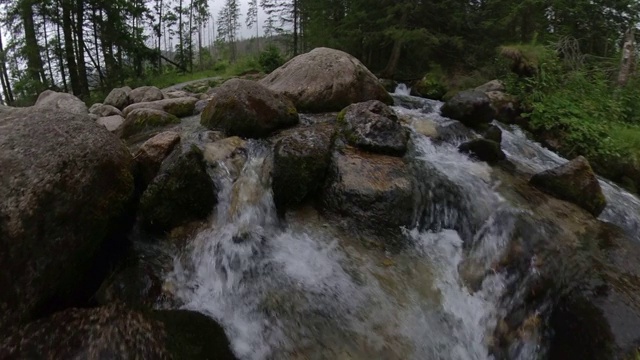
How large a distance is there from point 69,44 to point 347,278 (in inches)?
744

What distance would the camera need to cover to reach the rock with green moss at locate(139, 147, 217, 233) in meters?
4.63

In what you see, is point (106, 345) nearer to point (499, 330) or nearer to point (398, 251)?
point (398, 251)

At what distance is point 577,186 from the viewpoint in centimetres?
536

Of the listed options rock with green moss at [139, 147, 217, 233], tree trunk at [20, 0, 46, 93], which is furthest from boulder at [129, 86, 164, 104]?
A: rock with green moss at [139, 147, 217, 233]

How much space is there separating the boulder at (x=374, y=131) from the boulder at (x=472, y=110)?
2.53 m

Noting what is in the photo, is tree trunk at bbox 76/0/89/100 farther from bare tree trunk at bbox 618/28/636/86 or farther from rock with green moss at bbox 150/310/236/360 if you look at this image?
bare tree trunk at bbox 618/28/636/86

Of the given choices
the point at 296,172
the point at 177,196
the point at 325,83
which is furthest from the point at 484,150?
the point at 177,196

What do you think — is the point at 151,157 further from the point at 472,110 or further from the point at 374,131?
the point at 472,110

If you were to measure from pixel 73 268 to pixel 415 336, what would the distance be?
3.52 meters

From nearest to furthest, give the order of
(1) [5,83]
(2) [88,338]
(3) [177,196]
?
(2) [88,338] → (3) [177,196] → (1) [5,83]

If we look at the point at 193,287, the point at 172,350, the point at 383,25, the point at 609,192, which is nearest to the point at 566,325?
the point at 172,350

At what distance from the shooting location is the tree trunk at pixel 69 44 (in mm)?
16438

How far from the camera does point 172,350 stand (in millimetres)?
3074

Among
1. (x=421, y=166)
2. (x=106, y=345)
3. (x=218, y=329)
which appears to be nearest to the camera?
(x=106, y=345)
